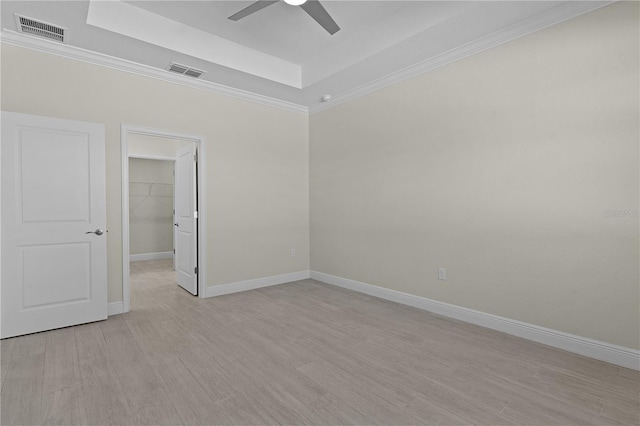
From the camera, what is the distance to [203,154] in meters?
4.30

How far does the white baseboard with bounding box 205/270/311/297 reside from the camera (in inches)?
174

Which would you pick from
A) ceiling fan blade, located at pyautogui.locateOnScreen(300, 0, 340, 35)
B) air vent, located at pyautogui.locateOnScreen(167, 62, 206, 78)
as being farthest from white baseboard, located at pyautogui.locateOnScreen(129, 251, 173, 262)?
ceiling fan blade, located at pyautogui.locateOnScreen(300, 0, 340, 35)

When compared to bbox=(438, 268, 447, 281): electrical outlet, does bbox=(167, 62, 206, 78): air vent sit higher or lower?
higher

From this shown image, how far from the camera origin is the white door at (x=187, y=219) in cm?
442

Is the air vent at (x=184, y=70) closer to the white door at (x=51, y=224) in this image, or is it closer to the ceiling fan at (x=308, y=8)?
the white door at (x=51, y=224)

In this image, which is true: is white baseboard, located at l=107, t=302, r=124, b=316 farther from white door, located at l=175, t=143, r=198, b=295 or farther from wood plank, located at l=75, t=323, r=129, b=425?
white door, located at l=175, t=143, r=198, b=295

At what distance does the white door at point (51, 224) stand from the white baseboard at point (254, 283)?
51.4 inches

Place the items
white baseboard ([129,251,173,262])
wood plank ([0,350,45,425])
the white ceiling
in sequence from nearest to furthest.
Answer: wood plank ([0,350,45,425]) → the white ceiling → white baseboard ([129,251,173,262])

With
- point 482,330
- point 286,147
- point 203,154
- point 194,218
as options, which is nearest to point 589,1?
point 482,330

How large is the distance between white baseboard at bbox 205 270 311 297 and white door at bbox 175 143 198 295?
0.92 feet

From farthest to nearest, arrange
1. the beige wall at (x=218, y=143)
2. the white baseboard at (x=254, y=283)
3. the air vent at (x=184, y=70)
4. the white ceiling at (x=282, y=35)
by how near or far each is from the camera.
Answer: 1. the white baseboard at (x=254, y=283)
2. the air vent at (x=184, y=70)
3. the beige wall at (x=218, y=143)
4. the white ceiling at (x=282, y=35)

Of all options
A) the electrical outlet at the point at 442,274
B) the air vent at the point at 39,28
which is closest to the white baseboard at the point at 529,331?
the electrical outlet at the point at 442,274

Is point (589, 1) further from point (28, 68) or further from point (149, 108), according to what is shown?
point (28, 68)

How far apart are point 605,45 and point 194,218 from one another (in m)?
4.56
